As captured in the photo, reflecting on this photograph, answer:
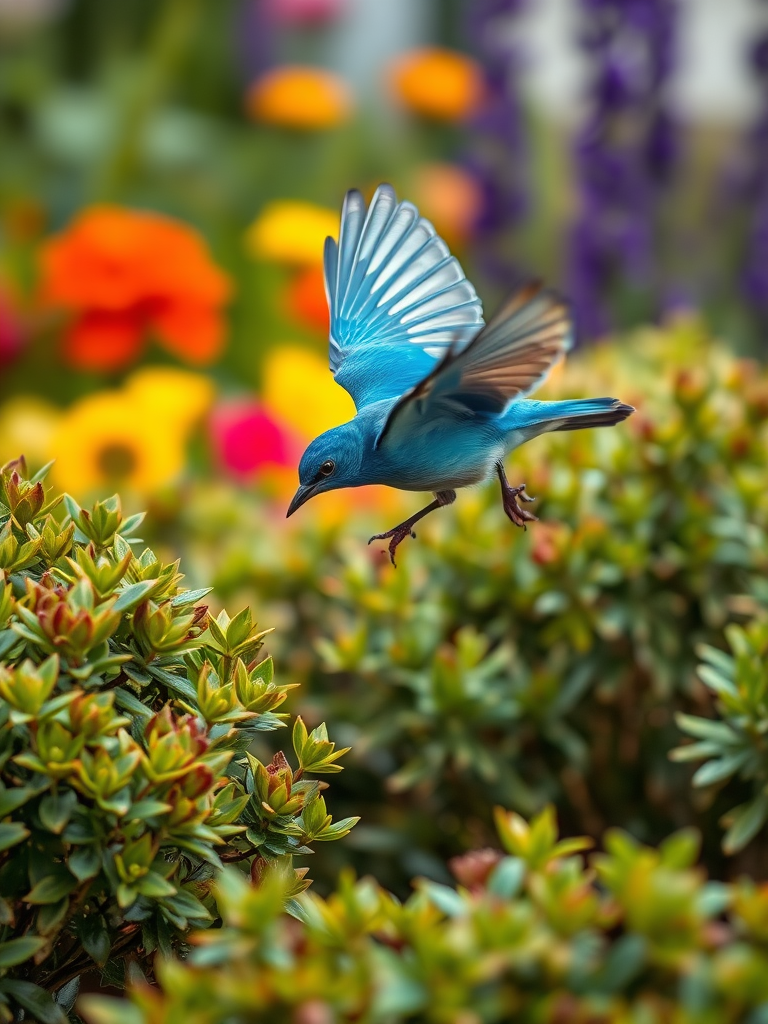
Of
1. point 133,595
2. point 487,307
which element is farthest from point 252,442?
point 133,595

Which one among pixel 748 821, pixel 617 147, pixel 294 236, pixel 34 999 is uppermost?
pixel 617 147

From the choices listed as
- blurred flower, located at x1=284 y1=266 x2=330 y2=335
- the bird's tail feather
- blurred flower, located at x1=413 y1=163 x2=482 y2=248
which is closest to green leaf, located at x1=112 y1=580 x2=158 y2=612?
the bird's tail feather

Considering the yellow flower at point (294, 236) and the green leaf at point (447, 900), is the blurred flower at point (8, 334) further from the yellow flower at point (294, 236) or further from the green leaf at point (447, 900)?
the green leaf at point (447, 900)

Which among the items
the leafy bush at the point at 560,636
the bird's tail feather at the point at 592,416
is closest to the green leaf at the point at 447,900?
the bird's tail feather at the point at 592,416

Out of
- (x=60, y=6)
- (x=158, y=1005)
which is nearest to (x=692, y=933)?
(x=158, y=1005)

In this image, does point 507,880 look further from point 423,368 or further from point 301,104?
point 301,104
